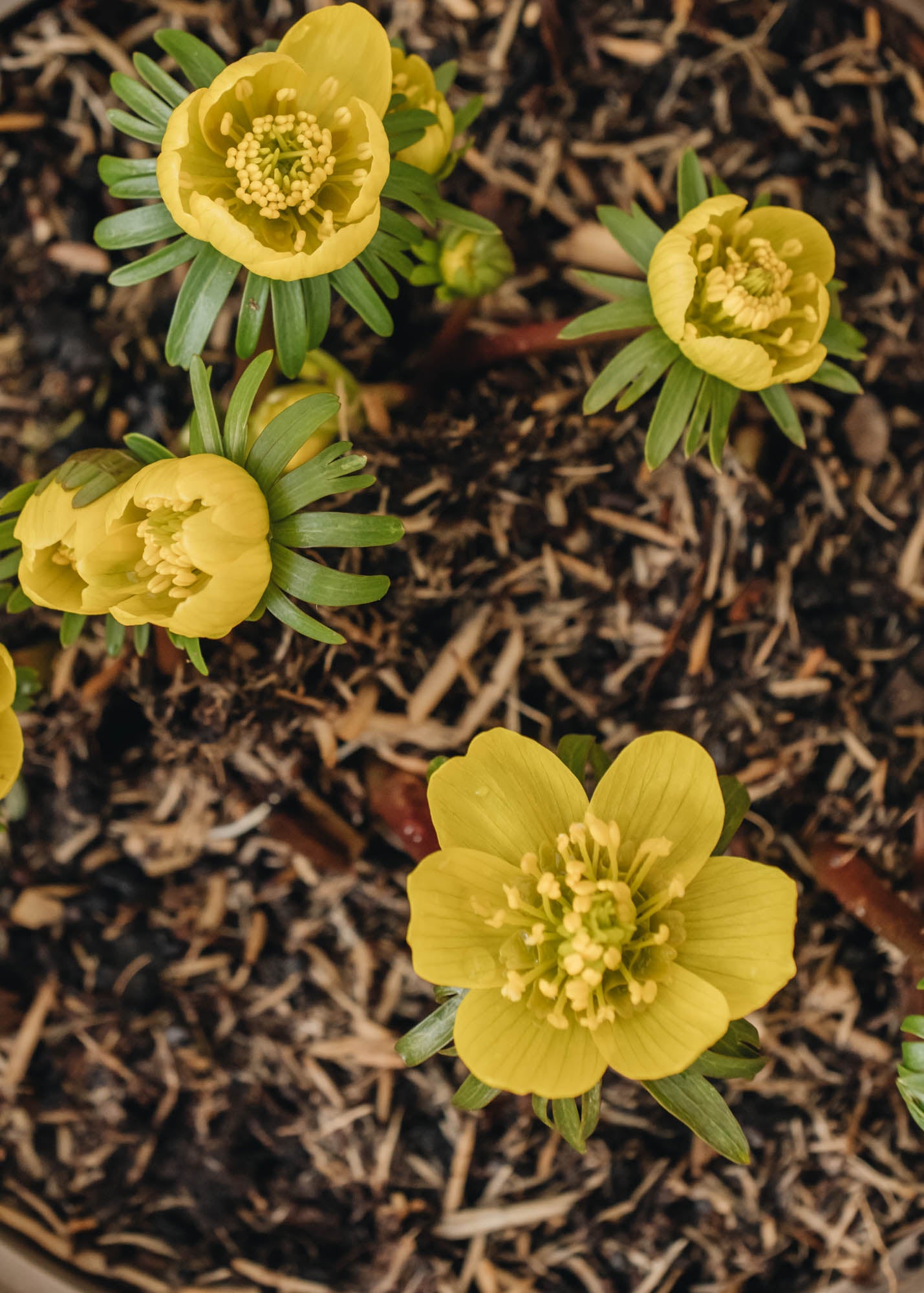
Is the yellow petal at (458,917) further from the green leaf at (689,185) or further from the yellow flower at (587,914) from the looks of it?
the green leaf at (689,185)

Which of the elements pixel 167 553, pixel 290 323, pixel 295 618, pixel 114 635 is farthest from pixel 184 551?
pixel 290 323

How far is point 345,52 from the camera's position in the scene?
1.68 meters

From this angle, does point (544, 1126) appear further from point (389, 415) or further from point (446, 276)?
point (446, 276)

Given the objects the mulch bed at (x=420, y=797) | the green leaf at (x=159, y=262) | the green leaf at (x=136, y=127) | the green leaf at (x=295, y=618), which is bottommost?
the mulch bed at (x=420, y=797)

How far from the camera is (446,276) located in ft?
6.68

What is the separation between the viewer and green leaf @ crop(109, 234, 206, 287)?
5.67 feet

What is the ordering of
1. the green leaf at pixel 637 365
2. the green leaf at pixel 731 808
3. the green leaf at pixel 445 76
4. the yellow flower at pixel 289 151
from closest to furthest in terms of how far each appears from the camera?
the yellow flower at pixel 289 151, the green leaf at pixel 731 808, the green leaf at pixel 637 365, the green leaf at pixel 445 76

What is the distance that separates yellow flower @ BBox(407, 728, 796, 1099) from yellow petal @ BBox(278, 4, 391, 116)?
1082 mm

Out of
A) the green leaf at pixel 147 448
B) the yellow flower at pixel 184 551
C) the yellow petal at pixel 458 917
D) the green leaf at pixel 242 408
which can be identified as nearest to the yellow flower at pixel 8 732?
the yellow flower at pixel 184 551

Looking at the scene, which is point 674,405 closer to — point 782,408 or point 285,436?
point 782,408

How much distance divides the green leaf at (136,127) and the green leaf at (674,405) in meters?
0.93

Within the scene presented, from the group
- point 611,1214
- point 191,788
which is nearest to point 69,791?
point 191,788

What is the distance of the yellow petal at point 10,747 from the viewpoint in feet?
5.81

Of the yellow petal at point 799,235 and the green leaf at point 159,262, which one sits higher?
the yellow petal at point 799,235
